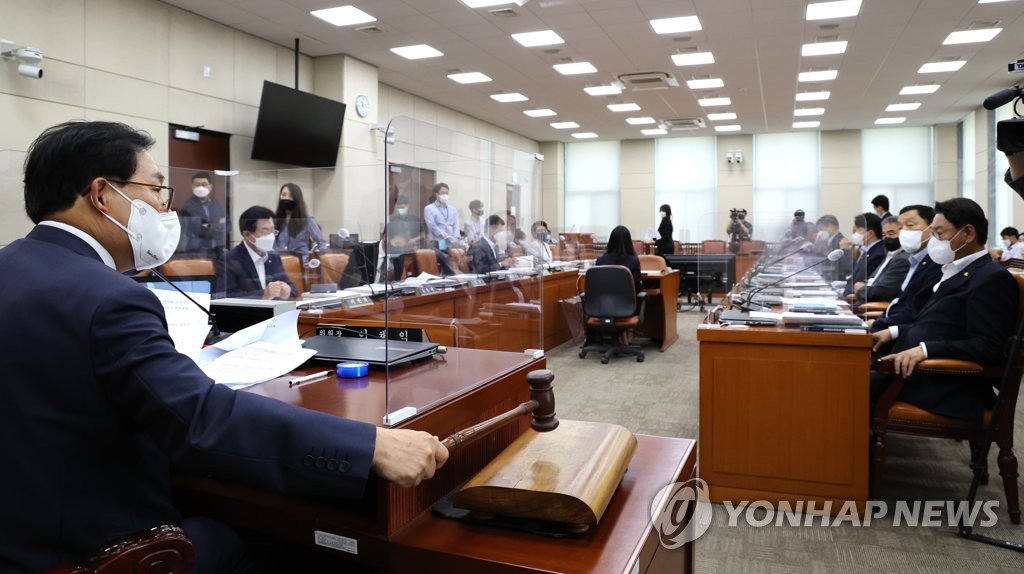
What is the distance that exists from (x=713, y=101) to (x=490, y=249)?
11.0 m

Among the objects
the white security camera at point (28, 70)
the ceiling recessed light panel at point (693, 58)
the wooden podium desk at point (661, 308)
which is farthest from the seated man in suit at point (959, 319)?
the ceiling recessed light panel at point (693, 58)

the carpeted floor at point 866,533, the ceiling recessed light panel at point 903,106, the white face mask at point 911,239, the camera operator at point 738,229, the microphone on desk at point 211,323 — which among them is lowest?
the carpeted floor at point 866,533

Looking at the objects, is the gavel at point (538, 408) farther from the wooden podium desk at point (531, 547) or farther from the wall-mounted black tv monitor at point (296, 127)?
the wall-mounted black tv monitor at point (296, 127)

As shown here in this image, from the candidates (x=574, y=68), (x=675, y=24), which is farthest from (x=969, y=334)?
(x=574, y=68)

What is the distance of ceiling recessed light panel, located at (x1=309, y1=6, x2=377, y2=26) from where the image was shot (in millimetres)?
7039

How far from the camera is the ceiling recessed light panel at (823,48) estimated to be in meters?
8.34

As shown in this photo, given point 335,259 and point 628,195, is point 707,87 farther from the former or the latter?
point 335,259

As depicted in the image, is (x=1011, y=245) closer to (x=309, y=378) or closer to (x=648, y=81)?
(x=648, y=81)

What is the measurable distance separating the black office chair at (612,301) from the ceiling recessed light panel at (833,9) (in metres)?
3.94

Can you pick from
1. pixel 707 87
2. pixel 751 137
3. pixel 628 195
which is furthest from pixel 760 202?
pixel 707 87

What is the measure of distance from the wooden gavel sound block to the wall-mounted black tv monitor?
7627 millimetres

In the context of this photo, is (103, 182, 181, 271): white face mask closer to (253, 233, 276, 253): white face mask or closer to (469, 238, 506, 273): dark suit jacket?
(469, 238, 506, 273): dark suit jacket

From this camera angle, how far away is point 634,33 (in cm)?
793

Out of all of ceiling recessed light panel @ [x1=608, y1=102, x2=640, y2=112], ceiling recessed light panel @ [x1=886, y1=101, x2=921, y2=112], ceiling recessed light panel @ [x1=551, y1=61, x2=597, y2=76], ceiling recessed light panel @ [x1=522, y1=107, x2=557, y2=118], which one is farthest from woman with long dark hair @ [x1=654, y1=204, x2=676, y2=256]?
ceiling recessed light panel @ [x1=886, y1=101, x2=921, y2=112]
